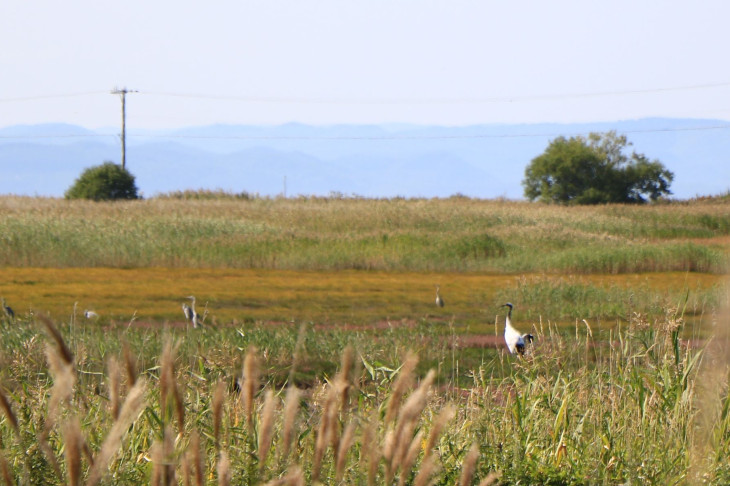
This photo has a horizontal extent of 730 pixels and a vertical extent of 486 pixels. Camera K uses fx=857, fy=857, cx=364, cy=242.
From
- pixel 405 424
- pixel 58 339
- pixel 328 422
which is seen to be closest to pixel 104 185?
pixel 58 339

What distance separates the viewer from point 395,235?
26.6 meters

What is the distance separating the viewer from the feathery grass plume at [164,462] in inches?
55.3

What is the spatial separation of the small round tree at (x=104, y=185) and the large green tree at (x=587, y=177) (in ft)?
93.0

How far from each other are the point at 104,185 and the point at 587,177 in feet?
110

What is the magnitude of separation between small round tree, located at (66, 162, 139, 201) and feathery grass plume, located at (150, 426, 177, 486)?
46019 millimetres

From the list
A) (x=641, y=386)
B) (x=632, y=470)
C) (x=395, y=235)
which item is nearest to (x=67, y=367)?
(x=632, y=470)

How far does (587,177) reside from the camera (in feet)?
201

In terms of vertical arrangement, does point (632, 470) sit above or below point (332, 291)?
above

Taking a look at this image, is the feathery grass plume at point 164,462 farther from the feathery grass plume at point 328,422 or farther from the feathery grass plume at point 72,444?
the feathery grass plume at point 328,422

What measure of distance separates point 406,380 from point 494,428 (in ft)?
7.34

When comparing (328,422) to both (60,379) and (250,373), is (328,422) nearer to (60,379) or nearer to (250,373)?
(250,373)

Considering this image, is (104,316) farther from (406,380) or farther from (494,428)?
(406,380)

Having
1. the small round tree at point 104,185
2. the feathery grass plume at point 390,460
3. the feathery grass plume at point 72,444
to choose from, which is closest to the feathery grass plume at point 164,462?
the feathery grass plume at point 72,444

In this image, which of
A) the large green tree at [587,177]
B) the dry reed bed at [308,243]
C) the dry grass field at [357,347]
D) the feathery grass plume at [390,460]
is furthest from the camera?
the large green tree at [587,177]
